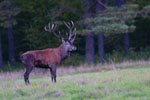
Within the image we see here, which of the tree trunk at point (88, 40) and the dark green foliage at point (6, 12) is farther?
the tree trunk at point (88, 40)

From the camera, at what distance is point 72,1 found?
2192 centimetres

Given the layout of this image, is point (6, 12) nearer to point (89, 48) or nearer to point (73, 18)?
point (73, 18)

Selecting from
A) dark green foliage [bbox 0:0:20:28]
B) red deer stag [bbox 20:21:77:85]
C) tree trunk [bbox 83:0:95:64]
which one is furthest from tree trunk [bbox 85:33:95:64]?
red deer stag [bbox 20:21:77:85]

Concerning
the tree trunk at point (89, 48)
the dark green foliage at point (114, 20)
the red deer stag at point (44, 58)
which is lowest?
the tree trunk at point (89, 48)

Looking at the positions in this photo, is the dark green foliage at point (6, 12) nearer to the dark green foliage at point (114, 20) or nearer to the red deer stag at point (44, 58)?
the dark green foliage at point (114, 20)

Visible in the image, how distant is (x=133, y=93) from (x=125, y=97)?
37cm

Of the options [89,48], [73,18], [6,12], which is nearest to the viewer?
[6,12]

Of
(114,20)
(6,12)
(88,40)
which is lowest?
(88,40)

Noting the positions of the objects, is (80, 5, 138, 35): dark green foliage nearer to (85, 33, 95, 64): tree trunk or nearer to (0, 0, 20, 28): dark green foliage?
(85, 33, 95, 64): tree trunk

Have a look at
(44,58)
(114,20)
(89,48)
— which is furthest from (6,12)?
(44,58)

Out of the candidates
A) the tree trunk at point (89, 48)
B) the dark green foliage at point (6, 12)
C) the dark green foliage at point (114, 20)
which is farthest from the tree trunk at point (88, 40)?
the dark green foliage at point (6, 12)

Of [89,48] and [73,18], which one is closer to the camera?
[89,48]

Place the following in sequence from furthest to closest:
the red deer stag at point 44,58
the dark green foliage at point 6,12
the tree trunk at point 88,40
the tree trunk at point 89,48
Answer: the tree trunk at point 89,48
the tree trunk at point 88,40
the dark green foliage at point 6,12
the red deer stag at point 44,58

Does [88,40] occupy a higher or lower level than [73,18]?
lower
